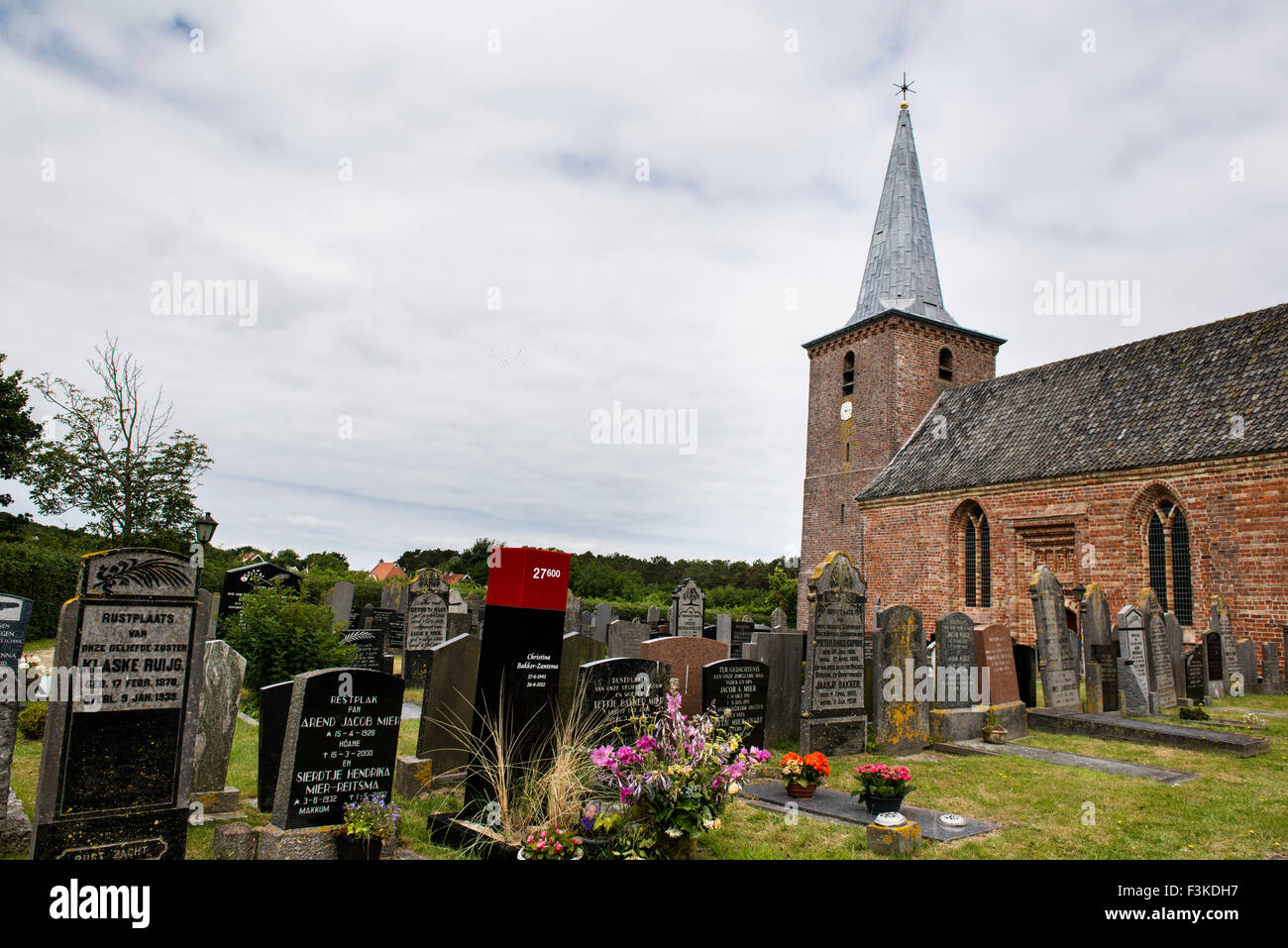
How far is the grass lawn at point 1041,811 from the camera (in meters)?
5.36

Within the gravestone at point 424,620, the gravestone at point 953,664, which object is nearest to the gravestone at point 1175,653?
the gravestone at point 953,664

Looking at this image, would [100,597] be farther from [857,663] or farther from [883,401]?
[883,401]

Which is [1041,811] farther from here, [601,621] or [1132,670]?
[601,621]

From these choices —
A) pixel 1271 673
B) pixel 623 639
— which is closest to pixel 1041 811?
pixel 623 639

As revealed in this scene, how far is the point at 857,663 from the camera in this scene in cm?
901

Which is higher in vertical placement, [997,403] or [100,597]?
[997,403]

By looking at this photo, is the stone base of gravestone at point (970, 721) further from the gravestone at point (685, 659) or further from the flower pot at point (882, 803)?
the flower pot at point (882, 803)

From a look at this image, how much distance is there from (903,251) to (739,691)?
26.3 meters

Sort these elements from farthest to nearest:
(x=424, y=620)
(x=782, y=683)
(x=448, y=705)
→ (x=424, y=620) < (x=782, y=683) < (x=448, y=705)

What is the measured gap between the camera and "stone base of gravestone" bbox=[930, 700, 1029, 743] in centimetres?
953

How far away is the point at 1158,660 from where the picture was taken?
12102mm

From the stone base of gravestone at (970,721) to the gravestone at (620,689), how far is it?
4.46 meters
